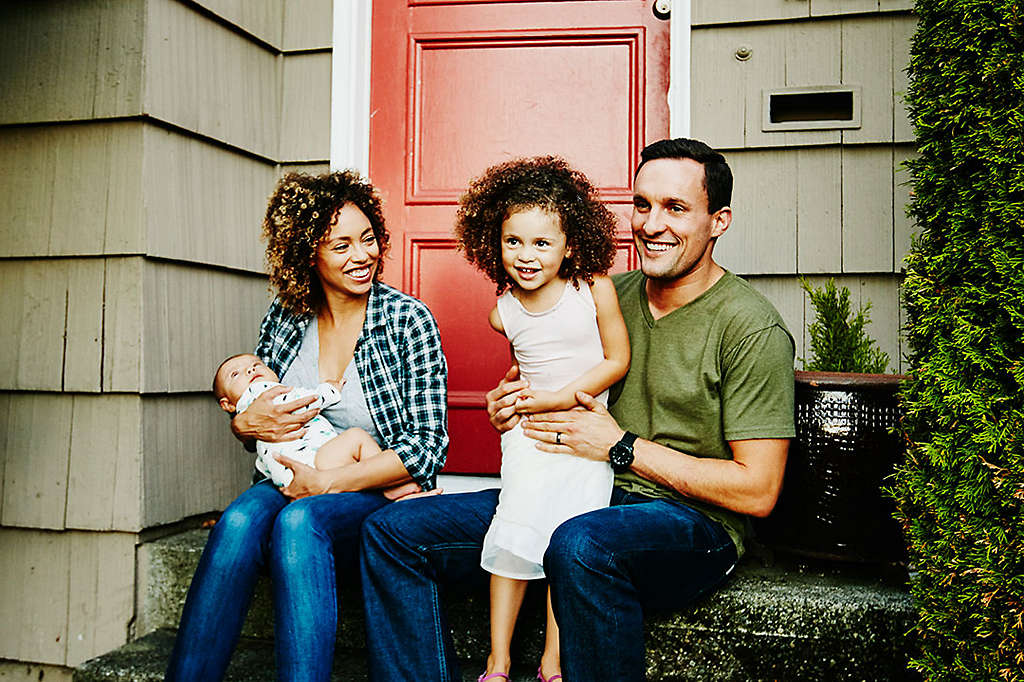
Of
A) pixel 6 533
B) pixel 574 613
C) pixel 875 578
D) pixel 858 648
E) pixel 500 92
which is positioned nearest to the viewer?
pixel 574 613

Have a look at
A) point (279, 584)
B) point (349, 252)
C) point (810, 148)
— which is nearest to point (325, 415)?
point (349, 252)

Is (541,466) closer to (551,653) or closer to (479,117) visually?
(551,653)

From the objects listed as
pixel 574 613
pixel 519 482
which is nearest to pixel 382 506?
pixel 519 482

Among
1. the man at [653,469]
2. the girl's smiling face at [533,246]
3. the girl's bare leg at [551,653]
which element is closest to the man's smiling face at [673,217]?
the man at [653,469]

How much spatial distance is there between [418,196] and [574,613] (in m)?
1.77

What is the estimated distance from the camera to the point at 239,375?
91.0 inches

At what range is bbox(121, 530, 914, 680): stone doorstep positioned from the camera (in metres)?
1.91

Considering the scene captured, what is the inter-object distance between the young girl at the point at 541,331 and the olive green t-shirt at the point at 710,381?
75 mm

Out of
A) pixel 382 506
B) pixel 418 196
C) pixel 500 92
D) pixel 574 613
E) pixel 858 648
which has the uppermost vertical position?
pixel 500 92

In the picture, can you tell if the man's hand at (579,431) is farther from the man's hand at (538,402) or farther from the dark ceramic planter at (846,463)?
the dark ceramic planter at (846,463)

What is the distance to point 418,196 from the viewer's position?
9.84 ft

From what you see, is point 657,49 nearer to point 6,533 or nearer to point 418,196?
point 418,196

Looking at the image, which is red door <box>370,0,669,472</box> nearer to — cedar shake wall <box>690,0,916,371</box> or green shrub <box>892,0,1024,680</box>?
cedar shake wall <box>690,0,916,371</box>

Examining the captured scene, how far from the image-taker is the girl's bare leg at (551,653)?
1890mm
